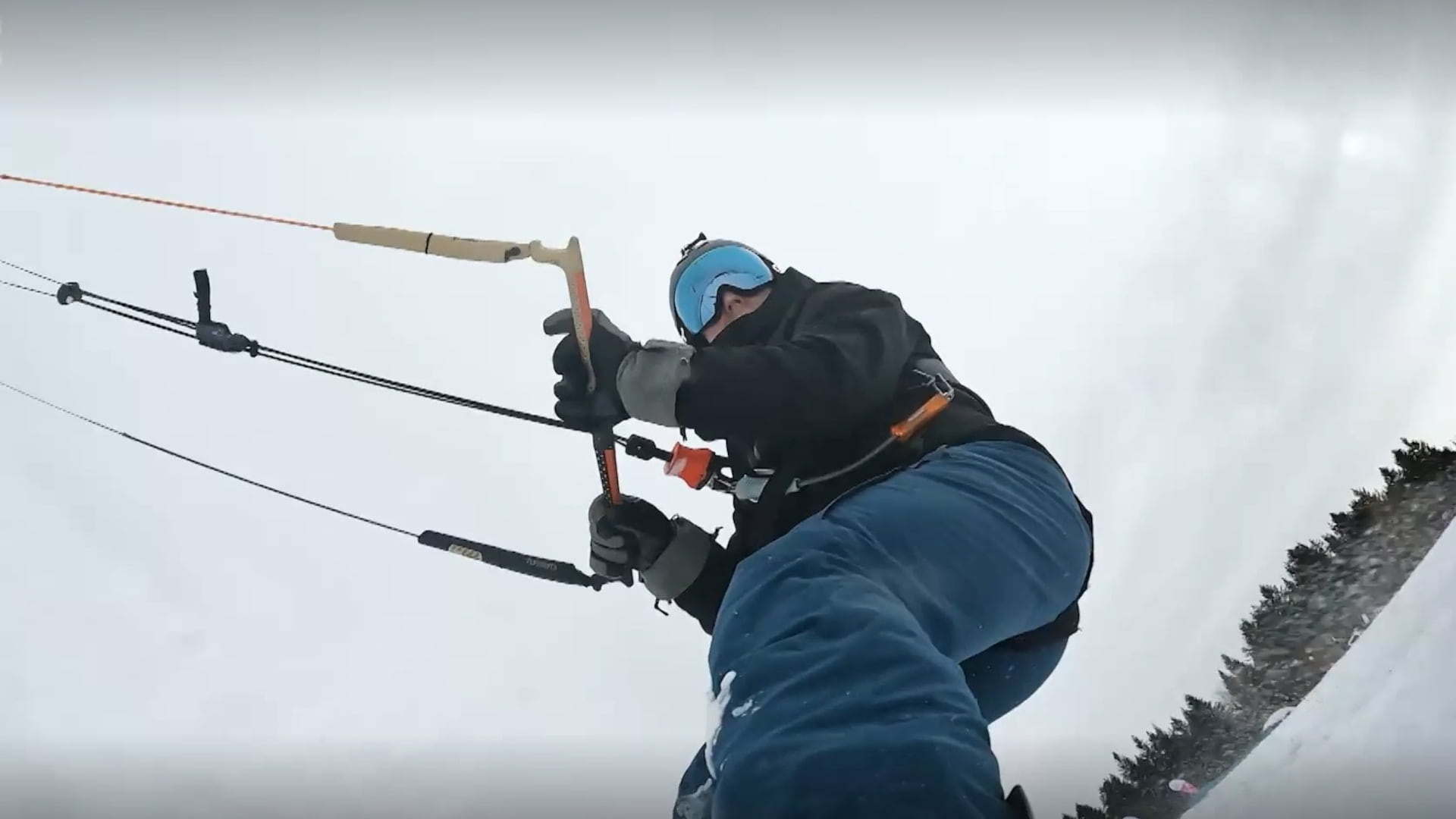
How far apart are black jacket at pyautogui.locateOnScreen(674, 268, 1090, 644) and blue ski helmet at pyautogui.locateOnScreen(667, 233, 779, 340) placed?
1.33 ft

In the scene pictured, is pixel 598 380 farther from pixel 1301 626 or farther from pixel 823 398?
pixel 1301 626

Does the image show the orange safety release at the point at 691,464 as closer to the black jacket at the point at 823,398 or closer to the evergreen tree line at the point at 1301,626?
the black jacket at the point at 823,398

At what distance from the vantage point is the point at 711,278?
11.6 feet

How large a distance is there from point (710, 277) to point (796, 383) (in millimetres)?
1304

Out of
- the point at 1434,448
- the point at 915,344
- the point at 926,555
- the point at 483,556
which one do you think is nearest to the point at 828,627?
the point at 926,555

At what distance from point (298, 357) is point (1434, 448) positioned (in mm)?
17539

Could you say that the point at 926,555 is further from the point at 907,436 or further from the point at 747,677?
the point at 907,436

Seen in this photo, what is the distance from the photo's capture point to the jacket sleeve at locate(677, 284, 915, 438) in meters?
2.33

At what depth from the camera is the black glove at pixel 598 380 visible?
2924 millimetres

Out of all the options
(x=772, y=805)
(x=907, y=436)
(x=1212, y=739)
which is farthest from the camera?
(x=1212, y=739)

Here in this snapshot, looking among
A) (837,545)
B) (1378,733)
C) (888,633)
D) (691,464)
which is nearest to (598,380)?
(691,464)

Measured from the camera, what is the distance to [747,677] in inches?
55.3

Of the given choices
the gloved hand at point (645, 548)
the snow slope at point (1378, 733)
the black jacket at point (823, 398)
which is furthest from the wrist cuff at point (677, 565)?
the snow slope at point (1378, 733)

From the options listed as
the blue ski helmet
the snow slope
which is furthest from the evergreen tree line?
the blue ski helmet
